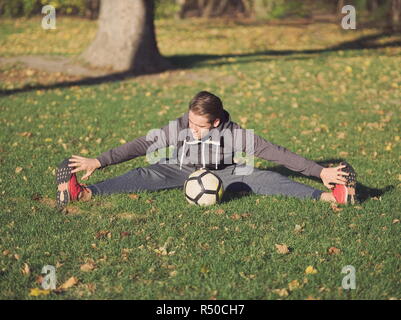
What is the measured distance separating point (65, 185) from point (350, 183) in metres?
3.04

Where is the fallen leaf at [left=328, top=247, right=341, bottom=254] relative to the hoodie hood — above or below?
below

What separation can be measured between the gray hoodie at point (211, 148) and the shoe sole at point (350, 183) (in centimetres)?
28

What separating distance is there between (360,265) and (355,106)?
322 inches

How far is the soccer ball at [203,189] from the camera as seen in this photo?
6.28 m

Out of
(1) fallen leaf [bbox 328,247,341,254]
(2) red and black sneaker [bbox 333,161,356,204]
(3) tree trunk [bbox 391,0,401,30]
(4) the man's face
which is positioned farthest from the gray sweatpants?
(3) tree trunk [bbox 391,0,401,30]

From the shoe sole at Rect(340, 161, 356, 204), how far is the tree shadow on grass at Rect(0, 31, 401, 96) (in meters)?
9.86

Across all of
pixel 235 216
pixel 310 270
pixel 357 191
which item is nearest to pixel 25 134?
pixel 235 216

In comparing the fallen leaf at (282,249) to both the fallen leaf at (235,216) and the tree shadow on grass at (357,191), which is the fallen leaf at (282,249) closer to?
the fallen leaf at (235,216)

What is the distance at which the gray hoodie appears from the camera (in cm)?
625

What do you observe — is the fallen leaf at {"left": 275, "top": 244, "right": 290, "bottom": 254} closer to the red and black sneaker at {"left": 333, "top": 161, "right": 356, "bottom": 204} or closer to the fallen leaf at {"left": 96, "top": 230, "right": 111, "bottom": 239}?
the red and black sneaker at {"left": 333, "top": 161, "right": 356, "bottom": 204}

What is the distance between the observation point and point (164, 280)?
474 centimetres

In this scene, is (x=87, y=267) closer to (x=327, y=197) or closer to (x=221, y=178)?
(x=221, y=178)
